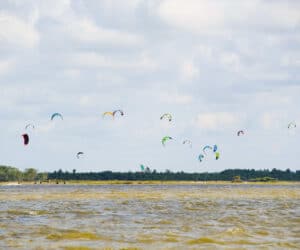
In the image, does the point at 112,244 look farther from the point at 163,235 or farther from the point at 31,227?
the point at 31,227

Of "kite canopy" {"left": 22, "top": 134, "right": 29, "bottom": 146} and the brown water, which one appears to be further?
"kite canopy" {"left": 22, "top": 134, "right": 29, "bottom": 146}

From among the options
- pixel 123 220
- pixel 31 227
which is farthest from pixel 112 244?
pixel 123 220

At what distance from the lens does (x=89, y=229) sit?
2342 centimetres

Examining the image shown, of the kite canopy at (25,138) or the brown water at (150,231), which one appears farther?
the kite canopy at (25,138)

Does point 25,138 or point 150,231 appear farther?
point 25,138

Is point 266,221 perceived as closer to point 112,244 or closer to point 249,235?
point 249,235

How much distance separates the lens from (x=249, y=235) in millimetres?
21484

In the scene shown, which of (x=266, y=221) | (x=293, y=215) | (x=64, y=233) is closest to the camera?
(x=64, y=233)

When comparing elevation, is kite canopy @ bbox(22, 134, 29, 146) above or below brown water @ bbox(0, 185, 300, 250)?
above

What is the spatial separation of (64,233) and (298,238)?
877 cm

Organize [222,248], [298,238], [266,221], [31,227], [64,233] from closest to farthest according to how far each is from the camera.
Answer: [222,248] < [298,238] < [64,233] < [31,227] < [266,221]

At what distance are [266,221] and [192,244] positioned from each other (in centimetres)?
898

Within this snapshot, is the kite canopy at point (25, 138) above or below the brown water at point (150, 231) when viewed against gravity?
above

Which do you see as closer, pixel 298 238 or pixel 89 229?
pixel 298 238
